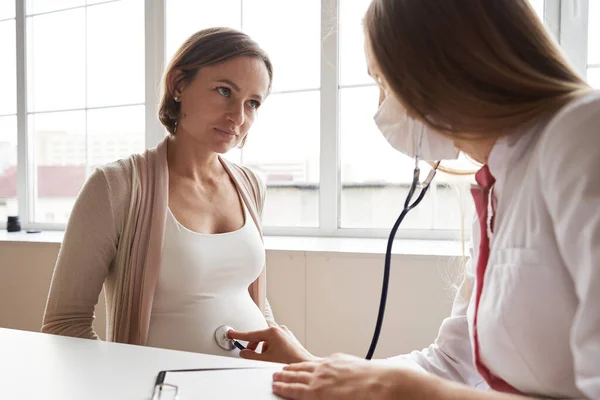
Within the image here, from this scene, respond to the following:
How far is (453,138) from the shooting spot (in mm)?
725

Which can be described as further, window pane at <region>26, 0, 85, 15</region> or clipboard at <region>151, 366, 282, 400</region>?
window pane at <region>26, 0, 85, 15</region>

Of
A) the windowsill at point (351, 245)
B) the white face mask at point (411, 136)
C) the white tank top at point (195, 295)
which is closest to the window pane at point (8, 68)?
the windowsill at point (351, 245)

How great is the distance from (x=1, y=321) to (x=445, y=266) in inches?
83.6

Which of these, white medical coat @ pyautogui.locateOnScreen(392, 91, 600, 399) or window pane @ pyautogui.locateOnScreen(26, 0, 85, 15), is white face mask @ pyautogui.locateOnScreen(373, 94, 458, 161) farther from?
window pane @ pyautogui.locateOnScreen(26, 0, 85, 15)

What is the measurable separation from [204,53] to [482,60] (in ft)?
3.04

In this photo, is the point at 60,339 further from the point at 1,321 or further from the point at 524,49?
the point at 1,321

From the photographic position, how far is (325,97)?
226 centimetres

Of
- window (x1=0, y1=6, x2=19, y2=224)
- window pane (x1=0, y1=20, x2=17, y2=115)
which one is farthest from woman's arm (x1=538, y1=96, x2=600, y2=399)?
window pane (x1=0, y1=20, x2=17, y2=115)

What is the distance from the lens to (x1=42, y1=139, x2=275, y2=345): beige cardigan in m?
1.23

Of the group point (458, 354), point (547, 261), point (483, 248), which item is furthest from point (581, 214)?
point (458, 354)

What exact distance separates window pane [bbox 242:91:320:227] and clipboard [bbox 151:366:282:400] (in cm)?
159

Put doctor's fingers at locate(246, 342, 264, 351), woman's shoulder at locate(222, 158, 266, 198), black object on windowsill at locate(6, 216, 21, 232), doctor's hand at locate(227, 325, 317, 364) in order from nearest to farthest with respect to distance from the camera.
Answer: doctor's hand at locate(227, 325, 317, 364), doctor's fingers at locate(246, 342, 264, 351), woman's shoulder at locate(222, 158, 266, 198), black object on windowsill at locate(6, 216, 21, 232)

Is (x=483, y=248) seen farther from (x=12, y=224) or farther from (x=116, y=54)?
(x=12, y=224)

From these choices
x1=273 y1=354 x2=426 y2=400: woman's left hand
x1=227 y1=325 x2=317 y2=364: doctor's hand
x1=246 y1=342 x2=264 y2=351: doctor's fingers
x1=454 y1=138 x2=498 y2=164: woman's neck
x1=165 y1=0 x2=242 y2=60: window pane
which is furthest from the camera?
x1=165 y1=0 x2=242 y2=60: window pane
